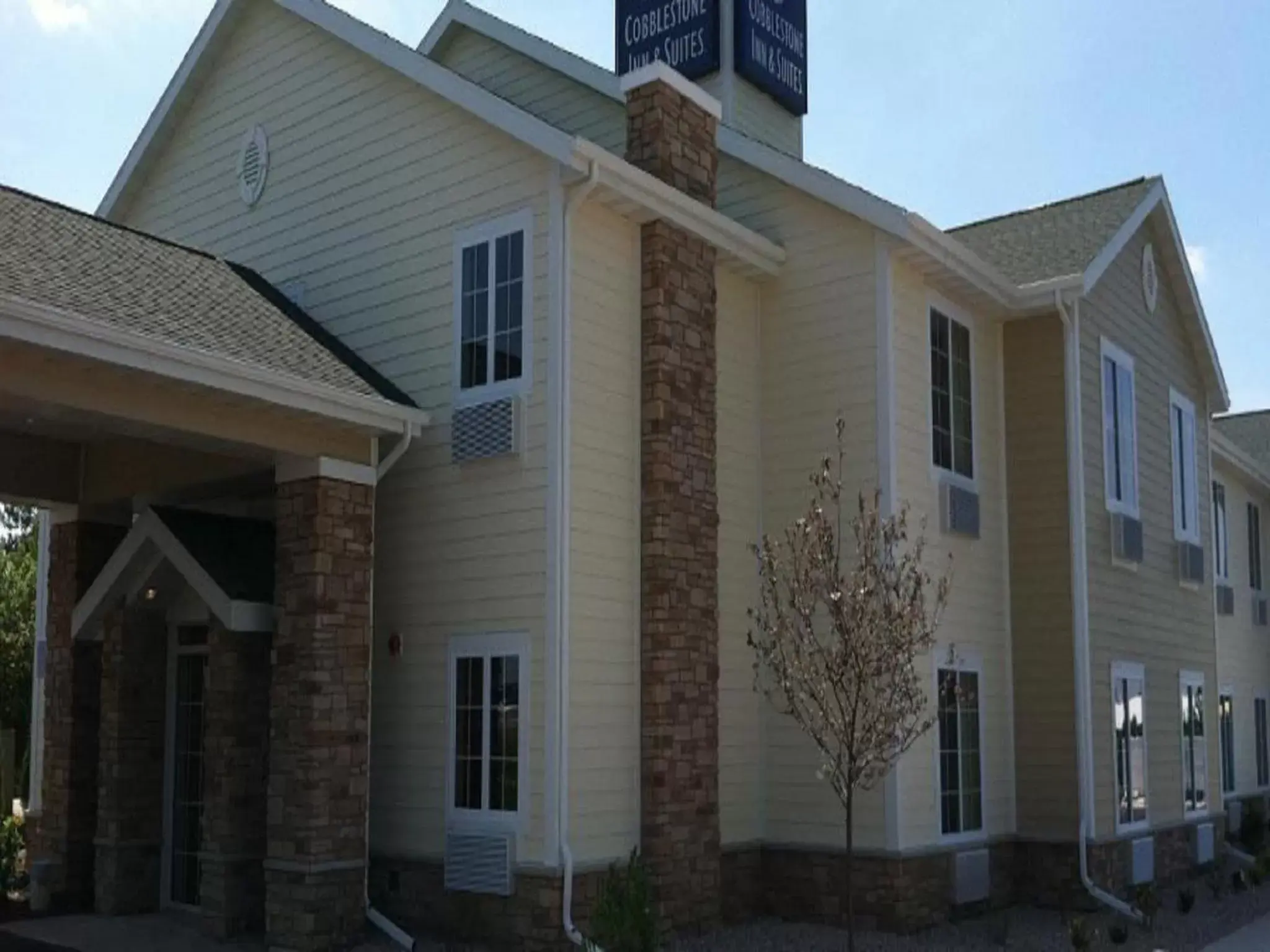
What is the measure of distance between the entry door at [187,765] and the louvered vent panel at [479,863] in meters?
2.88

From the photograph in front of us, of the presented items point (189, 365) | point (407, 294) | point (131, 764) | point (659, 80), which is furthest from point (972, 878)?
point (189, 365)

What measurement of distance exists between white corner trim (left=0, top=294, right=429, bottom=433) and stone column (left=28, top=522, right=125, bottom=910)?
410 centimetres

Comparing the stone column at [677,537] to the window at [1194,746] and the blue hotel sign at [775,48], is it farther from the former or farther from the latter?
the window at [1194,746]

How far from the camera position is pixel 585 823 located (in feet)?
36.7

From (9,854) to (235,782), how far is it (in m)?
3.75

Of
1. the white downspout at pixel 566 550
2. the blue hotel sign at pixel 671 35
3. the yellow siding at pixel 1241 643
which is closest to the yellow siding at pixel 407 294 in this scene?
the white downspout at pixel 566 550

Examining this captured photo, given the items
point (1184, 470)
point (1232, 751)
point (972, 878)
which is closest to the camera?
point (972, 878)

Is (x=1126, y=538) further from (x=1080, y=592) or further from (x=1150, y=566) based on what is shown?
(x=1080, y=592)

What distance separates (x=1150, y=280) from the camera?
17.8 m

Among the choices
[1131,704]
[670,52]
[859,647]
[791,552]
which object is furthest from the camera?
[670,52]

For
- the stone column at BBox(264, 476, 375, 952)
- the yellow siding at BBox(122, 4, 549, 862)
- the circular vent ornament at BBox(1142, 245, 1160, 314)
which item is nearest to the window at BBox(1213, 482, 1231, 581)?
the circular vent ornament at BBox(1142, 245, 1160, 314)

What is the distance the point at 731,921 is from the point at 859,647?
14.1 feet

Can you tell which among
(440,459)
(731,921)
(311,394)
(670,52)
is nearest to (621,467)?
(440,459)

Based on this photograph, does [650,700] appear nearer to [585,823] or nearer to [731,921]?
[585,823]
